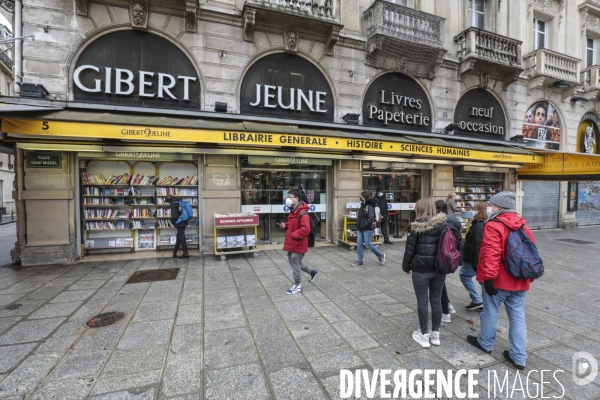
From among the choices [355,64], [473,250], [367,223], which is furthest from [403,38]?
[473,250]

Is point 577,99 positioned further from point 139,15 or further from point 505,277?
point 139,15

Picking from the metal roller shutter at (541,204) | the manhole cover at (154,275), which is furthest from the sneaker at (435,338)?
the metal roller shutter at (541,204)

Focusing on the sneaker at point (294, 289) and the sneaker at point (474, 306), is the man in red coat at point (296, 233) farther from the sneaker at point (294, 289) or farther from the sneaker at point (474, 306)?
the sneaker at point (474, 306)

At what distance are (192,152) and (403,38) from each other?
865 centimetres

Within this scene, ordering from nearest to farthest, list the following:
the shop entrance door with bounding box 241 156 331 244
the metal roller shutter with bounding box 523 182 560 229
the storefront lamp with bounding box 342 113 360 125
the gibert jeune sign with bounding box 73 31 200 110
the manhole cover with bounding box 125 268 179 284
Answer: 1. the manhole cover with bounding box 125 268 179 284
2. the gibert jeune sign with bounding box 73 31 200 110
3. the shop entrance door with bounding box 241 156 331 244
4. the storefront lamp with bounding box 342 113 360 125
5. the metal roller shutter with bounding box 523 182 560 229

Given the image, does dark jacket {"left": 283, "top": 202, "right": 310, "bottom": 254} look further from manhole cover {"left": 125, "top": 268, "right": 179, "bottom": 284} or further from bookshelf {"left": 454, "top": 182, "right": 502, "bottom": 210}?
bookshelf {"left": 454, "top": 182, "right": 502, "bottom": 210}

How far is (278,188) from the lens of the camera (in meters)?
9.42

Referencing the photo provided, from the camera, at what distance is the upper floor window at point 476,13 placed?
12.4 metres

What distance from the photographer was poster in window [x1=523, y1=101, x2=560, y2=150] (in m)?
13.5

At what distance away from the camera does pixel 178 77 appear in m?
8.08

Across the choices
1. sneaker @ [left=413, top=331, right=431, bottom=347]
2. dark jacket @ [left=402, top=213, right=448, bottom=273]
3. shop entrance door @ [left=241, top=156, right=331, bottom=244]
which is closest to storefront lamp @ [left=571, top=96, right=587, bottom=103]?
shop entrance door @ [left=241, top=156, right=331, bottom=244]

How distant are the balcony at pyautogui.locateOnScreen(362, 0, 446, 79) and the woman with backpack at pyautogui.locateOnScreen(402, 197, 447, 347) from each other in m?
8.69

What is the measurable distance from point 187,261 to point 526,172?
573 inches

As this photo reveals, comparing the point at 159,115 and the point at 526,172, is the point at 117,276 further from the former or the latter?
the point at 526,172
